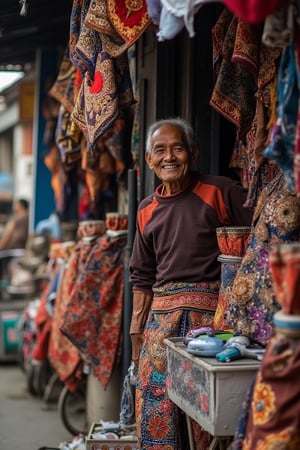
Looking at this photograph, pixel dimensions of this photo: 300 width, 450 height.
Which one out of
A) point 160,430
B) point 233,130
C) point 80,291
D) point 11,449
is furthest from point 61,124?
point 160,430

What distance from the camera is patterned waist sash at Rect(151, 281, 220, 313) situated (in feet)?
15.5

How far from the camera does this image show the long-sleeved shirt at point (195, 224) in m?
4.76

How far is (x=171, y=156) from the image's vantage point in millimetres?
4852

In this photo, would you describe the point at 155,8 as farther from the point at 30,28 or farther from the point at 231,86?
the point at 30,28

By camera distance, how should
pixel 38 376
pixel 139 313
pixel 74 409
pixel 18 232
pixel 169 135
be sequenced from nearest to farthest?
pixel 169 135 < pixel 139 313 < pixel 74 409 < pixel 38 376 < pixel 18 232

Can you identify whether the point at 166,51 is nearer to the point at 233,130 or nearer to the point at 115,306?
the point at 233,130

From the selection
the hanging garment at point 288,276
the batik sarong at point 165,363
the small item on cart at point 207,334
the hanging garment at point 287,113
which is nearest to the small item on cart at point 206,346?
the small item on cart at point 207,334

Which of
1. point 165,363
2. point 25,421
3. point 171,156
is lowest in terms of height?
point 25,421

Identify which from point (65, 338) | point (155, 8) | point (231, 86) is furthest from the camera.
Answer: point (65, 338)

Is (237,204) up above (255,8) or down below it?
below

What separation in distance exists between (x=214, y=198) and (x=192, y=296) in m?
0.56

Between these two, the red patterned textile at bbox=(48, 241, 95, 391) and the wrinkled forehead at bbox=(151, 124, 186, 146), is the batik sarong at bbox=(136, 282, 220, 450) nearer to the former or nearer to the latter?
the wrinkled forehead at bbox=(151, 124, 186, 146)

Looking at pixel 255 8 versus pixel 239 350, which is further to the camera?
pixel 239 350

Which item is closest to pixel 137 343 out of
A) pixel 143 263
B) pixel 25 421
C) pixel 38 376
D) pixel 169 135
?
pixel 143 263
